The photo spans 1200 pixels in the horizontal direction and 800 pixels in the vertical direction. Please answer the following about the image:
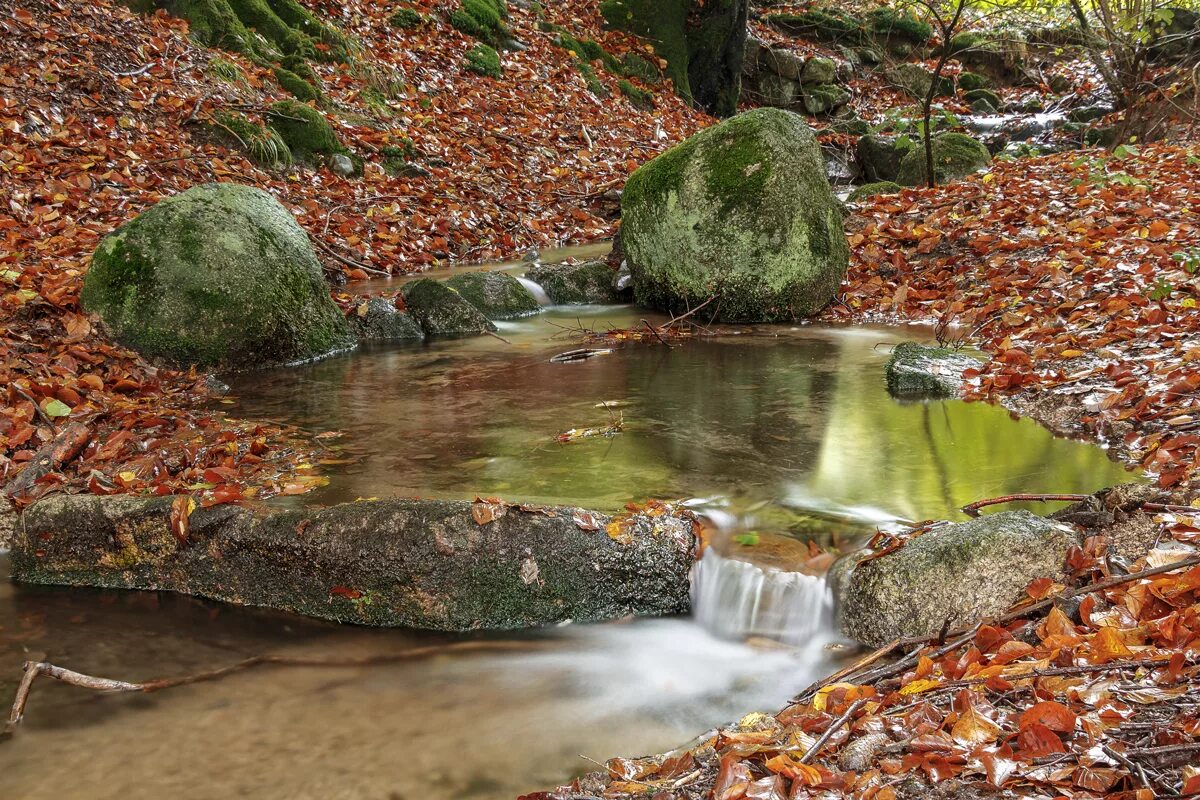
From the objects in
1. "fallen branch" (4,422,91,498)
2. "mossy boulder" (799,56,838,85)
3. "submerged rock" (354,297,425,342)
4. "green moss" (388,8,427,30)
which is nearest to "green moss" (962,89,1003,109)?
"mossy boulder" (799,56,838,85)

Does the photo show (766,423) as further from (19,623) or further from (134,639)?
(19,623)

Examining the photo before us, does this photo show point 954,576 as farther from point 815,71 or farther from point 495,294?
point 815,71

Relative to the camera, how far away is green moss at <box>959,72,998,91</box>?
22016mm

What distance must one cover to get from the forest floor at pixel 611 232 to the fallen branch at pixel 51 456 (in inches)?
1.8

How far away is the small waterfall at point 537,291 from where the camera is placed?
904 centimetres

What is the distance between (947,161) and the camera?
43.2 feet

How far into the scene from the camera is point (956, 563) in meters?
3.08

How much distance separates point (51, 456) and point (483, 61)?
1120cm

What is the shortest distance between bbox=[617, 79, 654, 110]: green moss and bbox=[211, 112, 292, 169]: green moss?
7935 mm

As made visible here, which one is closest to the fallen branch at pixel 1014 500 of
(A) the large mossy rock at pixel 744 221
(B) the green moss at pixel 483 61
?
(A) the large mossy rock at pixel 744 221

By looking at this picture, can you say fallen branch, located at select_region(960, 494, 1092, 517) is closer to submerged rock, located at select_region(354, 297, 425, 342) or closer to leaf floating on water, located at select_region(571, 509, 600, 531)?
leaf floating on water, located at select_region(571, 509, 600, 531)

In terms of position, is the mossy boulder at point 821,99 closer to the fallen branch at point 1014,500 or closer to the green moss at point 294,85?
the green moss at point 294,85

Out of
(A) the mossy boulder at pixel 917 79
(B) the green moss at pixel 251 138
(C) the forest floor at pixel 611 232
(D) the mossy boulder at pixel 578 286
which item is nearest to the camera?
(C) the forest floor at pixel 611 232

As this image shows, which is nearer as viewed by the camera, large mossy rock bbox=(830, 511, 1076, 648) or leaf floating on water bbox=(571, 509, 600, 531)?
large mossy rock bbox=(830, 511, 1076, 648)
